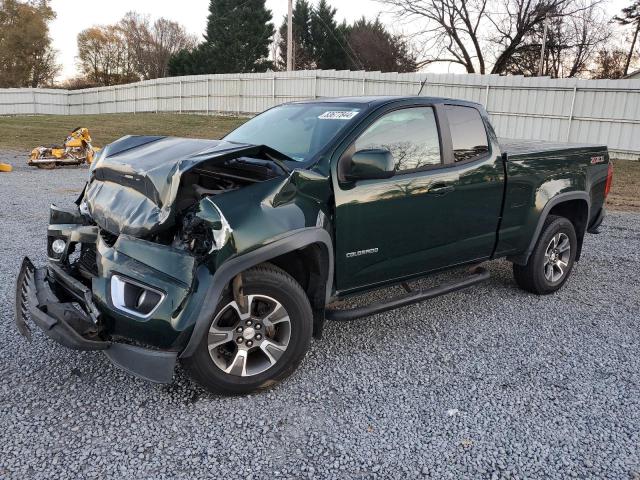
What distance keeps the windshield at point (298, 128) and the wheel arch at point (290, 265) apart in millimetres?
629

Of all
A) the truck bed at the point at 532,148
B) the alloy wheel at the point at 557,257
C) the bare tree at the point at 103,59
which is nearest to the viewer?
the truck bed at the point at 532,148

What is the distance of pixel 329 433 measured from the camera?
9.49ft

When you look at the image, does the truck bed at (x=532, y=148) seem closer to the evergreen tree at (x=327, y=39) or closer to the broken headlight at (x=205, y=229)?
the broken headlight at (x=205, y=229)

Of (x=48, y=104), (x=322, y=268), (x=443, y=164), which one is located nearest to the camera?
(x=322, y=268)

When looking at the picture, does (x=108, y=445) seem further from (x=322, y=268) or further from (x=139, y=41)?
(x=139, y=41)

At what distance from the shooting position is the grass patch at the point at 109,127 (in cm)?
2017

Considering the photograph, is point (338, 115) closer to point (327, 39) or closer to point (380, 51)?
point (380, 51)

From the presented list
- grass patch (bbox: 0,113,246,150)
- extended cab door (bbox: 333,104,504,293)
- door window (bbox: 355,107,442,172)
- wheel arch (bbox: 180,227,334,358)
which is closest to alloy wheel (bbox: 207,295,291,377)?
wheel arch (bbox: 180,227,334,358)

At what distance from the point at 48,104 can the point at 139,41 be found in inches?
993

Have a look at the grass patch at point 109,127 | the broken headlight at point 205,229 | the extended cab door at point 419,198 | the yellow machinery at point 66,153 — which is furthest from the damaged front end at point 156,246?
the grass patch at point 109,127

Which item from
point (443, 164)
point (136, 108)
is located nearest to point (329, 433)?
point (443, 164)

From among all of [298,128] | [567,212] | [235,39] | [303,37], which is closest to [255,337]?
[298,128]

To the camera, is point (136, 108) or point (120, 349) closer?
point (120, 349)

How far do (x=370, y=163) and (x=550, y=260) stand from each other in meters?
2.69
